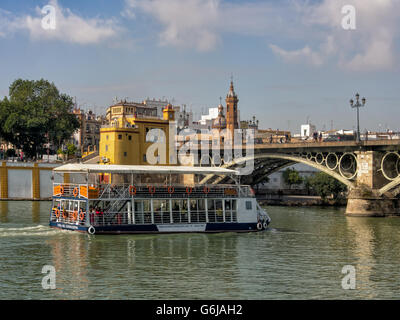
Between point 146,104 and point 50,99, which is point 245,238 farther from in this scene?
point 146,104

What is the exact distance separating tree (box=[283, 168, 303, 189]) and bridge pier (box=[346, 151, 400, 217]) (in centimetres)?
4796

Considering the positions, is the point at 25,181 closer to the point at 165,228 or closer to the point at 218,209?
the point at 218,209

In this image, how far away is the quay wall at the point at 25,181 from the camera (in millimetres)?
80375

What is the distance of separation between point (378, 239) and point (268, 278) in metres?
15.9

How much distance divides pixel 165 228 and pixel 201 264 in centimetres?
1009

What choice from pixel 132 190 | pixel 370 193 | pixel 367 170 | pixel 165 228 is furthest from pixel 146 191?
pixel 367 170

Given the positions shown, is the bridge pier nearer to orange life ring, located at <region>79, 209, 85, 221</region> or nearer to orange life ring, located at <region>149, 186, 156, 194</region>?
orange life ring, located at <region>149, 186, 156, 194</region>

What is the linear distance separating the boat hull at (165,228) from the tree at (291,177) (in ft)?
212

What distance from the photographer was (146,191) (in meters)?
40.7

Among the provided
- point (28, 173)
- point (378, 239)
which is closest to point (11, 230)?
point (378, 239)

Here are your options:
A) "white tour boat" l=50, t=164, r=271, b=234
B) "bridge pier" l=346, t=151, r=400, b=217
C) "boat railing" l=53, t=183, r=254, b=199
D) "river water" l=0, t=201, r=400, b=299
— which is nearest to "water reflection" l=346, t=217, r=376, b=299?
"river water" l=0, t=201, r=400, b=299

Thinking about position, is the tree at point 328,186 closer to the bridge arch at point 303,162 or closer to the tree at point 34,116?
the bridge arch at point 303,162

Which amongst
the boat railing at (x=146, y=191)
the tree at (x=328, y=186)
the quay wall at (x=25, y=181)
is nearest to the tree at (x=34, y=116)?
the quay wall at (x=25, y=181)

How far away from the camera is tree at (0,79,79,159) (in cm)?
8950
